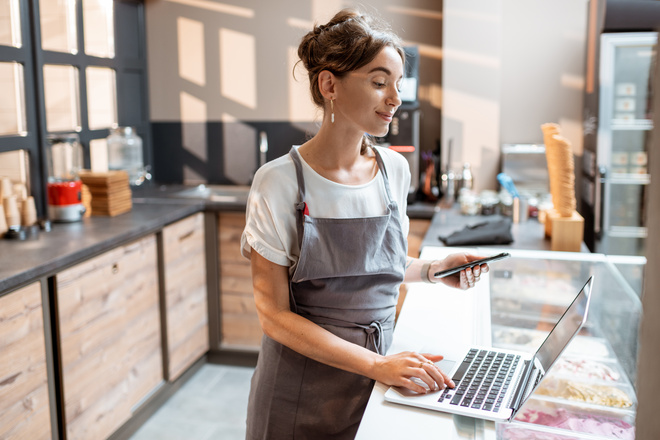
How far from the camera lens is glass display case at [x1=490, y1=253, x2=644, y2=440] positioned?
131 centimetres

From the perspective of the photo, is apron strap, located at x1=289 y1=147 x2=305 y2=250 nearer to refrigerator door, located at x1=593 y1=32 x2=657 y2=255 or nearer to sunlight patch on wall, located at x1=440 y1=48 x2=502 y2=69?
sunlight patch on wall, located at x1=440 y1=48 x2=502 y2=69

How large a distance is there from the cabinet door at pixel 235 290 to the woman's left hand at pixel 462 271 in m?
2.24

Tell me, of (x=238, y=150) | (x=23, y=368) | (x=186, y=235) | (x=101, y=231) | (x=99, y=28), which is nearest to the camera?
(x=23, y=368)

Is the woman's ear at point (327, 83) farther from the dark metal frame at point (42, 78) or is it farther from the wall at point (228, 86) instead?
the wall at point (228, 86)

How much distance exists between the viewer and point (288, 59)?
4371 mm

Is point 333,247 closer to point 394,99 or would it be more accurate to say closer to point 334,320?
point 334,320

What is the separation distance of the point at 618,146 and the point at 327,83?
10.8 feet

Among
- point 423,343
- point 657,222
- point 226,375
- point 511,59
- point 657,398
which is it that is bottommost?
point 226,375

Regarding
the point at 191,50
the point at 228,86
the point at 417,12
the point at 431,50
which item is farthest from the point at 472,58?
the point at 191,50

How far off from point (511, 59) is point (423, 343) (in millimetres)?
3115

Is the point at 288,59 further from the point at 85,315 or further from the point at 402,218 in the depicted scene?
the point at 402,218

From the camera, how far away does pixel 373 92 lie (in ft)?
4.87

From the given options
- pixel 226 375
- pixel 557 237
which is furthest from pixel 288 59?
pixel 557 237

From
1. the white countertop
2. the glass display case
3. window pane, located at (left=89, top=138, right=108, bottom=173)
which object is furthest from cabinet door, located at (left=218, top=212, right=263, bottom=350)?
the glass display case
